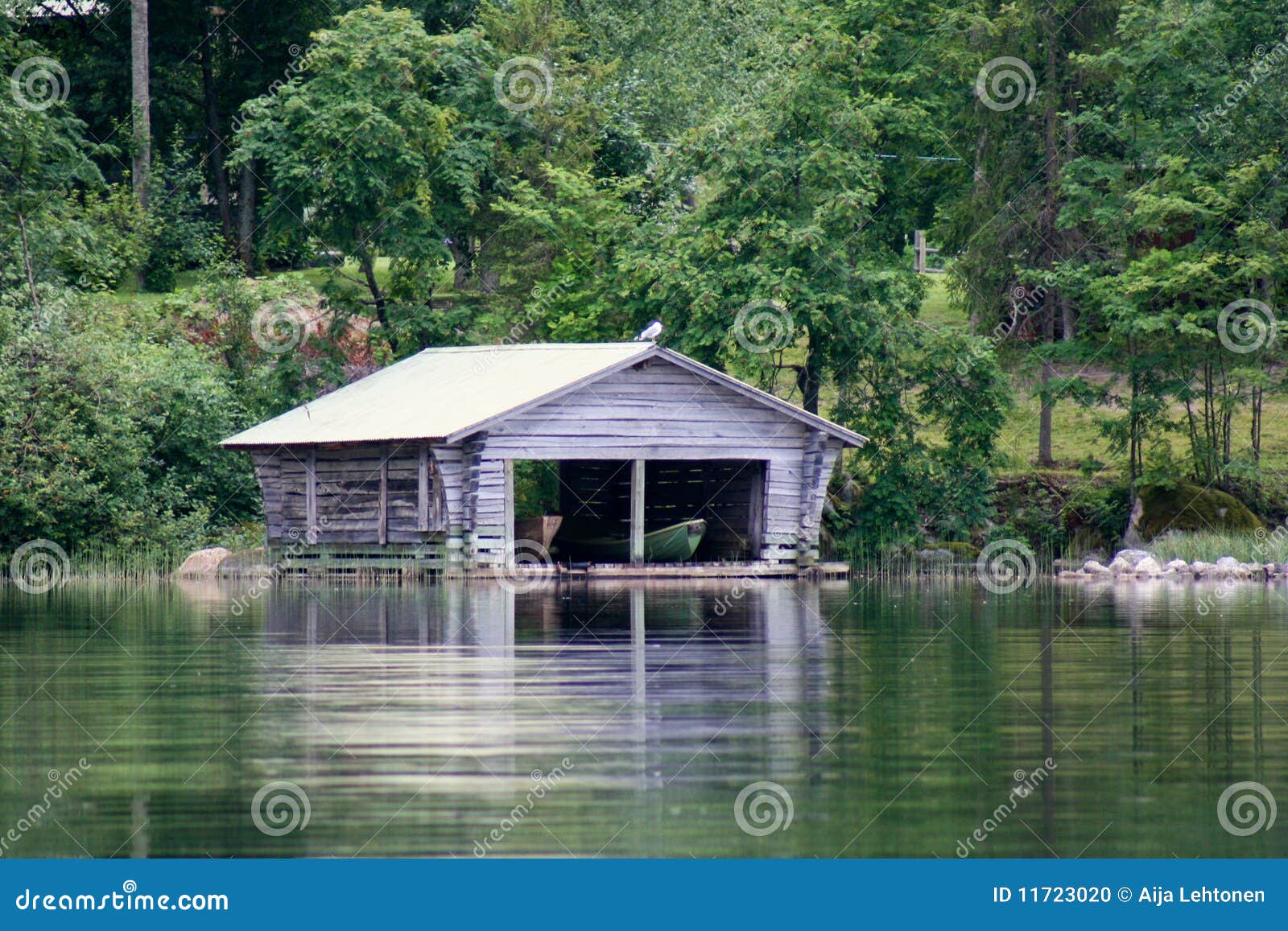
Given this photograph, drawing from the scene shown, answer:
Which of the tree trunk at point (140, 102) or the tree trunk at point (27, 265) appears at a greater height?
the tree trunk at point (140, 102)

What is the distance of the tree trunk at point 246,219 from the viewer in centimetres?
5991

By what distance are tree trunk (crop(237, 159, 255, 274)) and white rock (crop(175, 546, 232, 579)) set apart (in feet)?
79.7

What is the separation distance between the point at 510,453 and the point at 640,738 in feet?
72.3

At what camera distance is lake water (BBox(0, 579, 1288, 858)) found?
929 centimetres

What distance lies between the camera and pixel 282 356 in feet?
141

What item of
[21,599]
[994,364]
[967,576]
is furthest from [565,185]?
[21,599]

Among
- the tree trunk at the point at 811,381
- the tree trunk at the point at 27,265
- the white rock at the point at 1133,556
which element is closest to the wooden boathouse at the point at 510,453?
the tree trunk at the point at 811,381

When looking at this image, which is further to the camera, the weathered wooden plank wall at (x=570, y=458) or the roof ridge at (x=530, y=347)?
the roof ridge at (x=530, y=347)

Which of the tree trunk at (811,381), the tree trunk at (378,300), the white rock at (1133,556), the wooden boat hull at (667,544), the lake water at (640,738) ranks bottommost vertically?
the white rock at (1133,556)

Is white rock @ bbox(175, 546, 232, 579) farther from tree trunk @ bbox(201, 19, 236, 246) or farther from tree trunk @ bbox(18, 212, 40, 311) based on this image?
tree trunk @ bbox(201, 19, 236, 246)

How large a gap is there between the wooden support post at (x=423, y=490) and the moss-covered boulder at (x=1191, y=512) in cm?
1565

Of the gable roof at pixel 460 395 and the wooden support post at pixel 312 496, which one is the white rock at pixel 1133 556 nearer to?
the gable roof at pixel 460 395

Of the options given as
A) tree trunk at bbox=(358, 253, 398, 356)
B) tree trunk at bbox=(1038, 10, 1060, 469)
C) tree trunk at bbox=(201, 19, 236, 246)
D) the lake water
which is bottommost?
the lake water

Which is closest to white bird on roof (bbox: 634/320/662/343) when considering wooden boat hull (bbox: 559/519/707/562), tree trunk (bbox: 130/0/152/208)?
wooden boat hull (bbox: 559/519/707/562)
